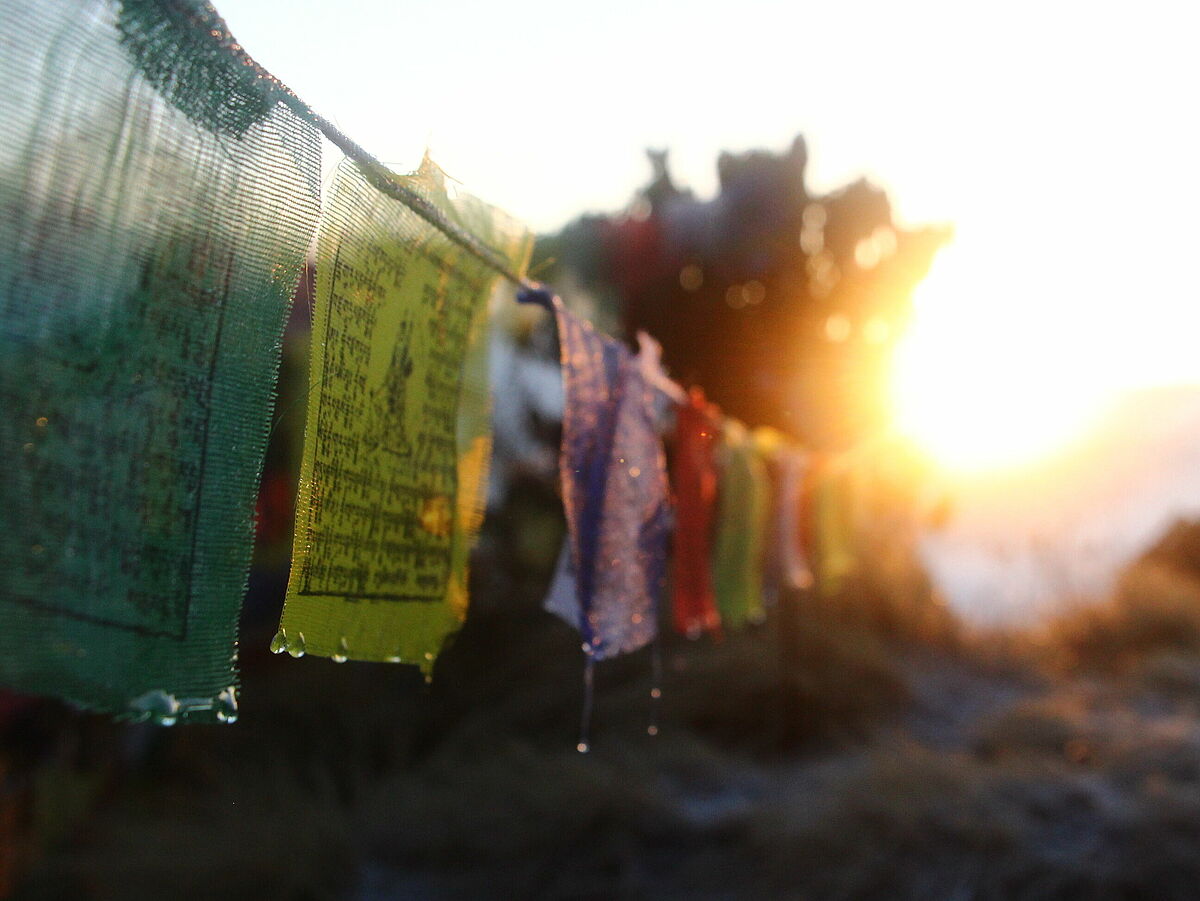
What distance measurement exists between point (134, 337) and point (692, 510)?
7.47 ft

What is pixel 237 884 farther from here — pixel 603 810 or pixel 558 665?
pixel 558 665

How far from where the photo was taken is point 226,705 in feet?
3.21

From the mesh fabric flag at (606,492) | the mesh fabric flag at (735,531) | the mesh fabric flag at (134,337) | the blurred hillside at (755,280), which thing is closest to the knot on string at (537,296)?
the mesh fabric flag at (606,492)

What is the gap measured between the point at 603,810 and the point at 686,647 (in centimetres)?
287

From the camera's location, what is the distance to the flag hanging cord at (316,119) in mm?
948

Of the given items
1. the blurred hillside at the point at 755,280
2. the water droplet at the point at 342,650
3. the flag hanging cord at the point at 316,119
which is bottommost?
the water droplet at the point at 342,650

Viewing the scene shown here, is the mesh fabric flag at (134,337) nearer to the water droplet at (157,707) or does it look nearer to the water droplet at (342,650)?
the water droplet at (157,707)

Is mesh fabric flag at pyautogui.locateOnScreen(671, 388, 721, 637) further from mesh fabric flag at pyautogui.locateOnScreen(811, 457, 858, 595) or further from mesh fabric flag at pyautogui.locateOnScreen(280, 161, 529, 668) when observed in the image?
mesh fabric flag at pyautogui.locateOnScreen(811, 457, 858, 595)

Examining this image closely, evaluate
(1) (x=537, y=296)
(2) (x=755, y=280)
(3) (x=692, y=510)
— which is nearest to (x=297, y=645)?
(1) (x=537, y=296)

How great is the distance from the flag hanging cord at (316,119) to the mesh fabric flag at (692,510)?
58.1 inches

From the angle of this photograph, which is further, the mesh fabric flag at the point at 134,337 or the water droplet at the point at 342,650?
the water droplet at the point at 342,650

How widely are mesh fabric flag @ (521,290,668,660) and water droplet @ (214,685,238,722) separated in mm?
916

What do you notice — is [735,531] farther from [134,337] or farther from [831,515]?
[134,337]

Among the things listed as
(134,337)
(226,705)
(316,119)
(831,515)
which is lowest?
(226,705)
